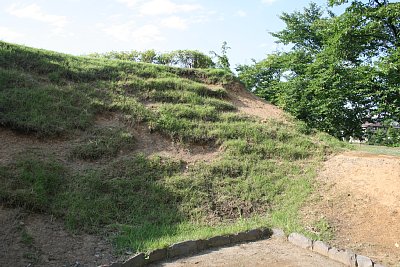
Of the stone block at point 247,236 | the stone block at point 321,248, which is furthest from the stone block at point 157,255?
the stone block at point 321,248

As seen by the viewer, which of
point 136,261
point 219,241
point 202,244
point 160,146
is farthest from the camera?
point 160,146

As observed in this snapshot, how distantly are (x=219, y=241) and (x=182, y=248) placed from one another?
0.62 m

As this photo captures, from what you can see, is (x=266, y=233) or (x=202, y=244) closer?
(x=202, y=244)

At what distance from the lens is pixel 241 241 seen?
5219 millimetres

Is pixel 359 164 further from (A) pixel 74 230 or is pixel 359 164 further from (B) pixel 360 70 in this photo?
(A) pixel 74 230

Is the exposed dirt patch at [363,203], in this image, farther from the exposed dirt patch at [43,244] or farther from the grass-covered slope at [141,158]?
the exposed dirt patch at [43,244]

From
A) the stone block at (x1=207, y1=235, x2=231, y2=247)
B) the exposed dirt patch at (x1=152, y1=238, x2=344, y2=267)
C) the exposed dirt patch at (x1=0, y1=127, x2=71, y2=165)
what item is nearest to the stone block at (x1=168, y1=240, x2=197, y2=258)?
the exposed dirt patch at (x1=152, y1=238, x2=344, y2=267)

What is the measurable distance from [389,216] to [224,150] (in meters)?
3.20

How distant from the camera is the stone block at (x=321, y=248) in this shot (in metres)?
4.84

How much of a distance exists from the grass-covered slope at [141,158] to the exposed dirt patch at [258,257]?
0.39 metres

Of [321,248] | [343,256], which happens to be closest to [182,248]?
[321,248]

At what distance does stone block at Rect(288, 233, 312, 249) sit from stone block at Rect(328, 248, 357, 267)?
0.33 meters

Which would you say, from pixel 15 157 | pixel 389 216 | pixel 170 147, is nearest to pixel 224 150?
pixel 170 147

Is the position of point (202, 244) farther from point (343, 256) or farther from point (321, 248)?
point (343, 256)
